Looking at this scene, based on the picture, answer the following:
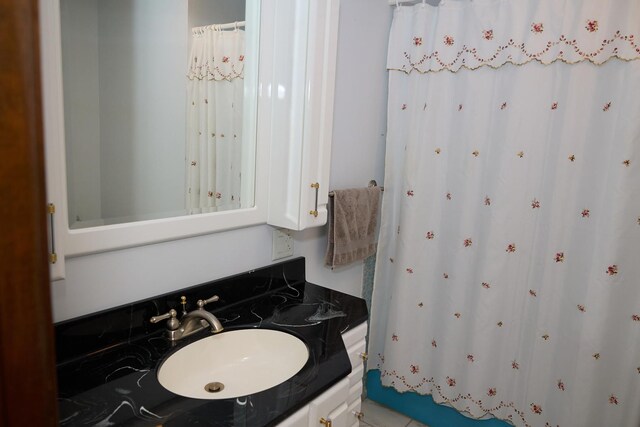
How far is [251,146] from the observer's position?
1542 millimetres

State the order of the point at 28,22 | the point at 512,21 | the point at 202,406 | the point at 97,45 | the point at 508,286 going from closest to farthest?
the point at 28,22 < the point at 202,406 < the point at 97,45 < the point at 512,21 < the point at 508,286

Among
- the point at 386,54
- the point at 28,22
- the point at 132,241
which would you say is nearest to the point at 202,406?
the point at 132,241

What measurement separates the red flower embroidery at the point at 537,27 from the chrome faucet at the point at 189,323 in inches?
62.8

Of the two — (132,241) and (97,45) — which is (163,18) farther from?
(132,241)

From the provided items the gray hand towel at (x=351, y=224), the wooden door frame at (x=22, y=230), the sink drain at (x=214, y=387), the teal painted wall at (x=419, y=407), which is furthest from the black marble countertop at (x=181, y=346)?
the teal painted wall at (x=419, y=407)

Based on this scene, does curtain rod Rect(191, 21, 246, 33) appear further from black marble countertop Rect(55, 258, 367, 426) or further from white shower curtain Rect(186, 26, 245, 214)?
black marble countertop Rect(55, 258, 367, 426)

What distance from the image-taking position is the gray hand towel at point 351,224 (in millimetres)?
1819

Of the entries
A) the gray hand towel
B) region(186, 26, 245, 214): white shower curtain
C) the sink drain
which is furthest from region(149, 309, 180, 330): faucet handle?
the gray hand towel

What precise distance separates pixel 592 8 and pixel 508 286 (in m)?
1.12

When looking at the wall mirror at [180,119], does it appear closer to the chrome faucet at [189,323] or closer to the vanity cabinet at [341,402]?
the chrome faucet at [189,323]

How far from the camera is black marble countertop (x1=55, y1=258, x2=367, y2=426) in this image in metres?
0.90

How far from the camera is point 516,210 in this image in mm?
1786

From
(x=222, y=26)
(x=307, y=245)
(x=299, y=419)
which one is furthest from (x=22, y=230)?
(x=307, y=245)

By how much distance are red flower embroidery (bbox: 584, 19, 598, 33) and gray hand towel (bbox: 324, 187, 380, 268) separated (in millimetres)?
1020
